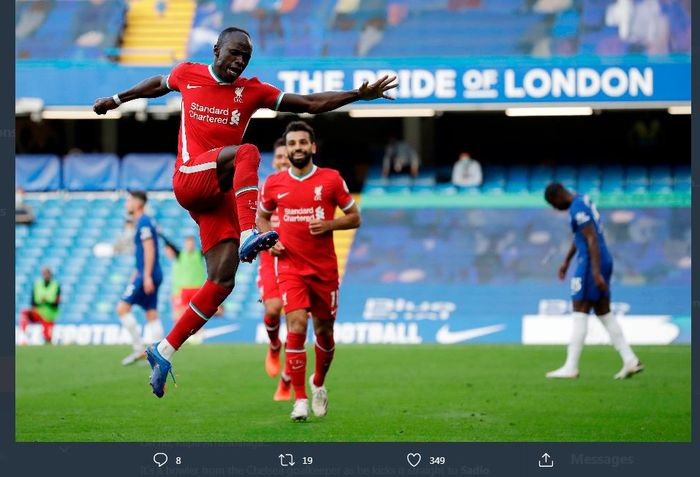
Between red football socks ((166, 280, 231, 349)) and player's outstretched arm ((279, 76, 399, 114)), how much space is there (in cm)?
121

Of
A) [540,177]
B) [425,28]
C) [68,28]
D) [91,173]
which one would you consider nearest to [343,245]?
[540,177]

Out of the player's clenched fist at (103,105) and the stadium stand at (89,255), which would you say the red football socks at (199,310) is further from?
the stadium stand at (89,255)

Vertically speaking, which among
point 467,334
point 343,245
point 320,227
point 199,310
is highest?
point 320,227

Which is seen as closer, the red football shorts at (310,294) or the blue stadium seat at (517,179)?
the red football shorts at (310,294)

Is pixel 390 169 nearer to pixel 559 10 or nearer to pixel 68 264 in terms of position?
pixel 559 10

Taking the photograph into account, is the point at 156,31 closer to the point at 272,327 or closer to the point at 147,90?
the point at 272,327

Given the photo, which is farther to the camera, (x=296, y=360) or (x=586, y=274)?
(x=586, y=274)

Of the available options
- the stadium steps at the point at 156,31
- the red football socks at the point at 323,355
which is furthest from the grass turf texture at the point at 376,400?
the stadium steps at the point at 156,31

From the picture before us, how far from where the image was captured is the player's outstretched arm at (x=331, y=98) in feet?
24.1

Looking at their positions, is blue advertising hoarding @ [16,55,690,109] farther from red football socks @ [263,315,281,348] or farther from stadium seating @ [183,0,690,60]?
red football socks @ [263,315,281,348]

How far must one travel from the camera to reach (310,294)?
9.94m
